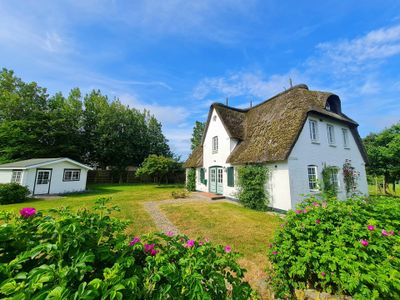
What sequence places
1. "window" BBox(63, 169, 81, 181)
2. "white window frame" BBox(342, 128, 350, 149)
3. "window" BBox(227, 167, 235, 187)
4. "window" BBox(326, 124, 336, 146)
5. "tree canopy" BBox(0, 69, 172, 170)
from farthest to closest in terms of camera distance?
"tree canopy" BBox(0, 69, 172, 170), "window" BBox(63, 169, 81, 181), "window" BBox(227, 167, 235, 187), "white window frame" BBox(342, 128, 350, 149), "window" BBox(326, 124, 336, 146)

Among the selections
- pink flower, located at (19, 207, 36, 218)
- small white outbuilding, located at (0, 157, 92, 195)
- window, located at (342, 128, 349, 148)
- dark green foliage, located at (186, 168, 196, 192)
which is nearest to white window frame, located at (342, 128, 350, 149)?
window, located at (342, 128, 349, 148)

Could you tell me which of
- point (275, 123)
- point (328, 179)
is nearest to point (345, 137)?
point (328, 179)

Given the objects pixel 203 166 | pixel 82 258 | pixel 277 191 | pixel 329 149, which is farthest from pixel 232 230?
pixel 203 166

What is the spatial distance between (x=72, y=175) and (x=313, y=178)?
70.9ft

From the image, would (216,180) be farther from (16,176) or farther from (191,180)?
(16,176)

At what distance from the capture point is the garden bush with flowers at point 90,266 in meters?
1.08

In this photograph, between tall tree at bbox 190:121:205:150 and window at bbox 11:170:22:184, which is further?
tall tree at bbox 190:121:205:150

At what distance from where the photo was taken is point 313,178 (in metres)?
10.1

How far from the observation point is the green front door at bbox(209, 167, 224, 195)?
1449 centimetres

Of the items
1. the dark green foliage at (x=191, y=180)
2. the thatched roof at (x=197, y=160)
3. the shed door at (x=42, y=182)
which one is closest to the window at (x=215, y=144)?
the thatched roof at (x=197, y=160)

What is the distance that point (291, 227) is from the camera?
10.3 feet

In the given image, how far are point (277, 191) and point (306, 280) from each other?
7.29 m

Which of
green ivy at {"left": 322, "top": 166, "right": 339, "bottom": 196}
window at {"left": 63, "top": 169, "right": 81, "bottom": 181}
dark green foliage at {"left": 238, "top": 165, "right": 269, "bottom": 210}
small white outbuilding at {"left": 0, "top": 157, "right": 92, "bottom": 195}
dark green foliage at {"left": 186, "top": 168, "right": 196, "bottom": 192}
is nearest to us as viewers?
dark green foliage at {"left": 238, "top": 165, "right": 269, "bottom": 210}

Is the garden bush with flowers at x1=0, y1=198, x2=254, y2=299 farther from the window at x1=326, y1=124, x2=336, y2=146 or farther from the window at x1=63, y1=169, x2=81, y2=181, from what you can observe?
the window at x1=63, y1=169, x2=81, y2=181
